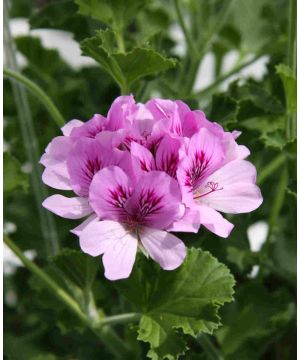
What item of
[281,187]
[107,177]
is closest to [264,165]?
[281,187]

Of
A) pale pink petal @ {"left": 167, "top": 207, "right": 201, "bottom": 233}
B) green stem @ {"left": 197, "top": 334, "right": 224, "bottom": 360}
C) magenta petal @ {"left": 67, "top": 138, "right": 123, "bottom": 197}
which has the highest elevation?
magenta petal @ {"left": 67, "top": 138, "right": 123, "bottom": 197}

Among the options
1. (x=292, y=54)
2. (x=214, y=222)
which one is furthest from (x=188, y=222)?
(x=292, y=54)

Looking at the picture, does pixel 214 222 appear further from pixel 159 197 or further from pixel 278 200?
pixel 278 200

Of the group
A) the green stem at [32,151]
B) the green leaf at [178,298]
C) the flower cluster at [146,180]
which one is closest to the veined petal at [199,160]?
the flower cluster at [146,180]

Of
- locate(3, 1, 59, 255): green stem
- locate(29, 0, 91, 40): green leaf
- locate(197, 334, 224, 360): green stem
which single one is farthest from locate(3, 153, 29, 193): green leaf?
locate(197, 334, 224, 360): green stem

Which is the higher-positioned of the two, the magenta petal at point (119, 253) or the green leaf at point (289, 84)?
the green leaf at point (289, 84)

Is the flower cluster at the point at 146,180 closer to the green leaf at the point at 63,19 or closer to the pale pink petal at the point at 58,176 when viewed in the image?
the pale pink petal at the point at 58,176

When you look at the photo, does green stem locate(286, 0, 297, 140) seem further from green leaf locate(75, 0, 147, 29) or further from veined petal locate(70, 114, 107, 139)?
veined petal locate(70, 114, 107, 139)
